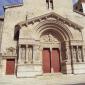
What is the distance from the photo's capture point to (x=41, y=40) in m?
17.7

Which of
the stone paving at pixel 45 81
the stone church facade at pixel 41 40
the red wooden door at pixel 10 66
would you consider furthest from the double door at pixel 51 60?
the stone paving at pixel 45 81

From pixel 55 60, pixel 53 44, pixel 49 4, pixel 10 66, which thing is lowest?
pixel 10 66

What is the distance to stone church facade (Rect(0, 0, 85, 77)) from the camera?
1576cm

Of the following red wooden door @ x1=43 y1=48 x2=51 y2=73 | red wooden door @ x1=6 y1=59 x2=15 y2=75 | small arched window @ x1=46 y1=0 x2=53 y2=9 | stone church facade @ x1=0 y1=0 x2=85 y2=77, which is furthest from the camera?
small arched window @ x1=46 y1=0 x2=53 y2=9

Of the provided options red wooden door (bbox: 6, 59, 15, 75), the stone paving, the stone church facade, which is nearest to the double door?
the stone church facade

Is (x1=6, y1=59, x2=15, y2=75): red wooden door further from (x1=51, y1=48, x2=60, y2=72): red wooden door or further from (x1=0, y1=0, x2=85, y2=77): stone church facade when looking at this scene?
(x1=51, y1=48, x2=60, y2=72): red wooden door

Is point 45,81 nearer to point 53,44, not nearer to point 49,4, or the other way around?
point 53,44

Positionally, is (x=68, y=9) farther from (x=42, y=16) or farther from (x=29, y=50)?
(x=29, y=50)

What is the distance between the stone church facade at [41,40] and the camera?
15758 millimetres

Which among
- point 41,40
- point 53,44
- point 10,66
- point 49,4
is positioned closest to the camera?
point 10,66

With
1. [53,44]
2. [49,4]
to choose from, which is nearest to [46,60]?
[53,44]

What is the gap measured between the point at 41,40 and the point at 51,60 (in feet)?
7.55

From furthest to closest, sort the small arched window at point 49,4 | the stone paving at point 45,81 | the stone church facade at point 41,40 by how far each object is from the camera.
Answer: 1. the small arched window at point 49,4
2. the stone church facade at point 41,40
3. the stone paving at point 45,81

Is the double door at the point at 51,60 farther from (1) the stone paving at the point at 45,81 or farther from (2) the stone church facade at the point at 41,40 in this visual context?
(1) the stone paving at the point at 45,81
